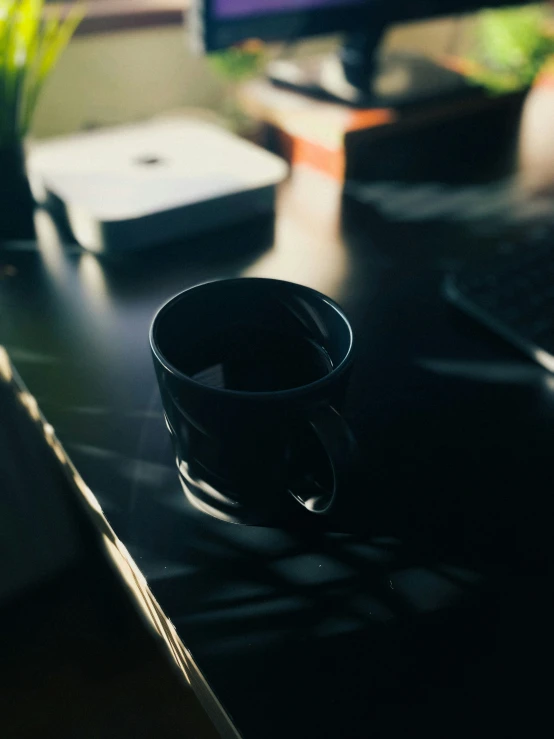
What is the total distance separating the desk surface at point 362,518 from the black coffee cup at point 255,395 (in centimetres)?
3

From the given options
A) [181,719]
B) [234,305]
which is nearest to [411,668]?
[234,305]

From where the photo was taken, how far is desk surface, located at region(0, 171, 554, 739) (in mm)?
261

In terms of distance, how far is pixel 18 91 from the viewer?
1.77ft

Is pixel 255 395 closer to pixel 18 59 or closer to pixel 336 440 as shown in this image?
pixel 336 440

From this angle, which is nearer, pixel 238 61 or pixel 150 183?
pixel 150 183

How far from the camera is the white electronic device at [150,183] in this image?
540 mm

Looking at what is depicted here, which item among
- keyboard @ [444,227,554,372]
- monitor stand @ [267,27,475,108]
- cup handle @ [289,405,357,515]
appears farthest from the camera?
monitor stand @ [267,27,475,108]

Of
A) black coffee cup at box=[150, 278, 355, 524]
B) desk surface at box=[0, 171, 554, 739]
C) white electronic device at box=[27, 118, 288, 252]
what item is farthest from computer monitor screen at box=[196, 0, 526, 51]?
black coffee cup at box=[150, 278, 355, 524]

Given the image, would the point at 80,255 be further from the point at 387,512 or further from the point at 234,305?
the point at 387,512

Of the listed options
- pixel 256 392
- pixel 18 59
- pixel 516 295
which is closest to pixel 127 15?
pixel 18 59

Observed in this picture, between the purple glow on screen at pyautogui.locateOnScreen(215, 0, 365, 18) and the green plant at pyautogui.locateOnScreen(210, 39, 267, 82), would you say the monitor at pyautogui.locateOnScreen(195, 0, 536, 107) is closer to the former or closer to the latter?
the purple glow on screen at pyautogui.locateOnScreen(215, 0, 365, 18)

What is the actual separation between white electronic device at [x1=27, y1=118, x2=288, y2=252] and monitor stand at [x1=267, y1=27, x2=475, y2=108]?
0.47 feet

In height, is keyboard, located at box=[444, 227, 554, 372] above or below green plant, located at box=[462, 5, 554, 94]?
below

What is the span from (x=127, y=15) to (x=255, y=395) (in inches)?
38.6
